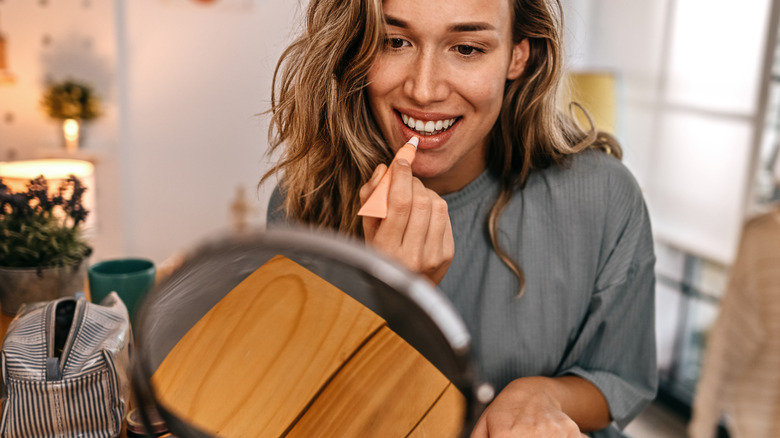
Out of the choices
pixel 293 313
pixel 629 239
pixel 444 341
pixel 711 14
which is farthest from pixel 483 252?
pixel 711 14

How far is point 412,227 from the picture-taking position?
1.95 feet

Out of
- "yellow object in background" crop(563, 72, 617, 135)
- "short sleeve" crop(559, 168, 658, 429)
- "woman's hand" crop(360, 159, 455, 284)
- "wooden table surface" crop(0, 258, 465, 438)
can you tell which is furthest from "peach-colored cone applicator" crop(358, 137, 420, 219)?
"yellow object in background" crop(563, 72, 617, 135)

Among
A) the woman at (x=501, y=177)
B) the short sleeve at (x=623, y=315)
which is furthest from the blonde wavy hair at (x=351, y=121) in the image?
the short sleeve at (x=623, y=315)

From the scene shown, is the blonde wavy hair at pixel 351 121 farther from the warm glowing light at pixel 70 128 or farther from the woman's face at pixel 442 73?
the warm glowing light at pixel 70 128

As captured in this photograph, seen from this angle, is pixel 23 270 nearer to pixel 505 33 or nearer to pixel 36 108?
pixel 505 33

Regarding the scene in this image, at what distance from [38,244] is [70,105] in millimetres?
2028

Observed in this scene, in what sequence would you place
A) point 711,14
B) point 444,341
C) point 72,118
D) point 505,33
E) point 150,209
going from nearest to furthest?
point 444,341
point 505,33
point 711,14
point 72,118
point 150,209

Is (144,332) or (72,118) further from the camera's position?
(72,118)

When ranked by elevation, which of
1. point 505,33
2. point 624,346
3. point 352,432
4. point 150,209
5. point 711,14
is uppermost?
point 711,14

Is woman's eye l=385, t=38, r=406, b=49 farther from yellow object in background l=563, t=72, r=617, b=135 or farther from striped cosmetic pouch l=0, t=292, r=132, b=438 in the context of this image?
yellow object in background l=563, t=72, r=617, b=135

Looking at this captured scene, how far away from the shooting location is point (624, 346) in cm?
87

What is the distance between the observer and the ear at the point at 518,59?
0.83 m

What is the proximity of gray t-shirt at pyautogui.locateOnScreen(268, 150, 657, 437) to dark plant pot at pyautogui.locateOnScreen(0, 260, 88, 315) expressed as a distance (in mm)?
521

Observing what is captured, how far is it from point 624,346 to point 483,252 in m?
0.23
